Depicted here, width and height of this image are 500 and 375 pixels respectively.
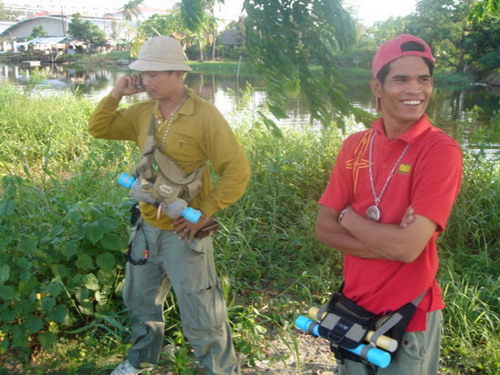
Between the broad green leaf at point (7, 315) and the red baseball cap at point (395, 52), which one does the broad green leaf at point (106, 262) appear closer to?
the broad green leaf at point (7, 315)

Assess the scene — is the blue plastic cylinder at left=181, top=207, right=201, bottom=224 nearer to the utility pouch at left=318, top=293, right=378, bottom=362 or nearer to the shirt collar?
the utility pouch at left=318, top=293, right=378, bottom=362

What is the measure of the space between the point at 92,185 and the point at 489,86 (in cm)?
3332

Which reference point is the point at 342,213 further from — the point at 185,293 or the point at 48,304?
the point at 48,304

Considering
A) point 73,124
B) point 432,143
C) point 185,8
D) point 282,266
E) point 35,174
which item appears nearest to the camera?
point 432,143

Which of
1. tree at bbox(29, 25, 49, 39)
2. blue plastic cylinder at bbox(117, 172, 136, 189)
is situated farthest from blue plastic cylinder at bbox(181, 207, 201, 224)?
tree at bbox(29, 25, 49, 39)

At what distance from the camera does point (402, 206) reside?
175 centimetres

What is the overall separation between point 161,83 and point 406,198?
4.46ft

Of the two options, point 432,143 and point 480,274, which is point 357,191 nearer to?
point 432,143

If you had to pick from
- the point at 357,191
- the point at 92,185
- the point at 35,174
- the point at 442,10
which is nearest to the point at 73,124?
the point at 35,174

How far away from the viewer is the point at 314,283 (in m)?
3.96

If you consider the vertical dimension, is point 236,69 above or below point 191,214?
below

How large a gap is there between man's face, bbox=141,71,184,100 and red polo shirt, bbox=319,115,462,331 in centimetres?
108

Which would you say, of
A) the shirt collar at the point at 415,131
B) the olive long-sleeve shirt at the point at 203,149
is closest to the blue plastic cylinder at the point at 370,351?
the shirt collar at the point at 415,131

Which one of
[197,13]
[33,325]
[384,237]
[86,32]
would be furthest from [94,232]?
[86,32]
